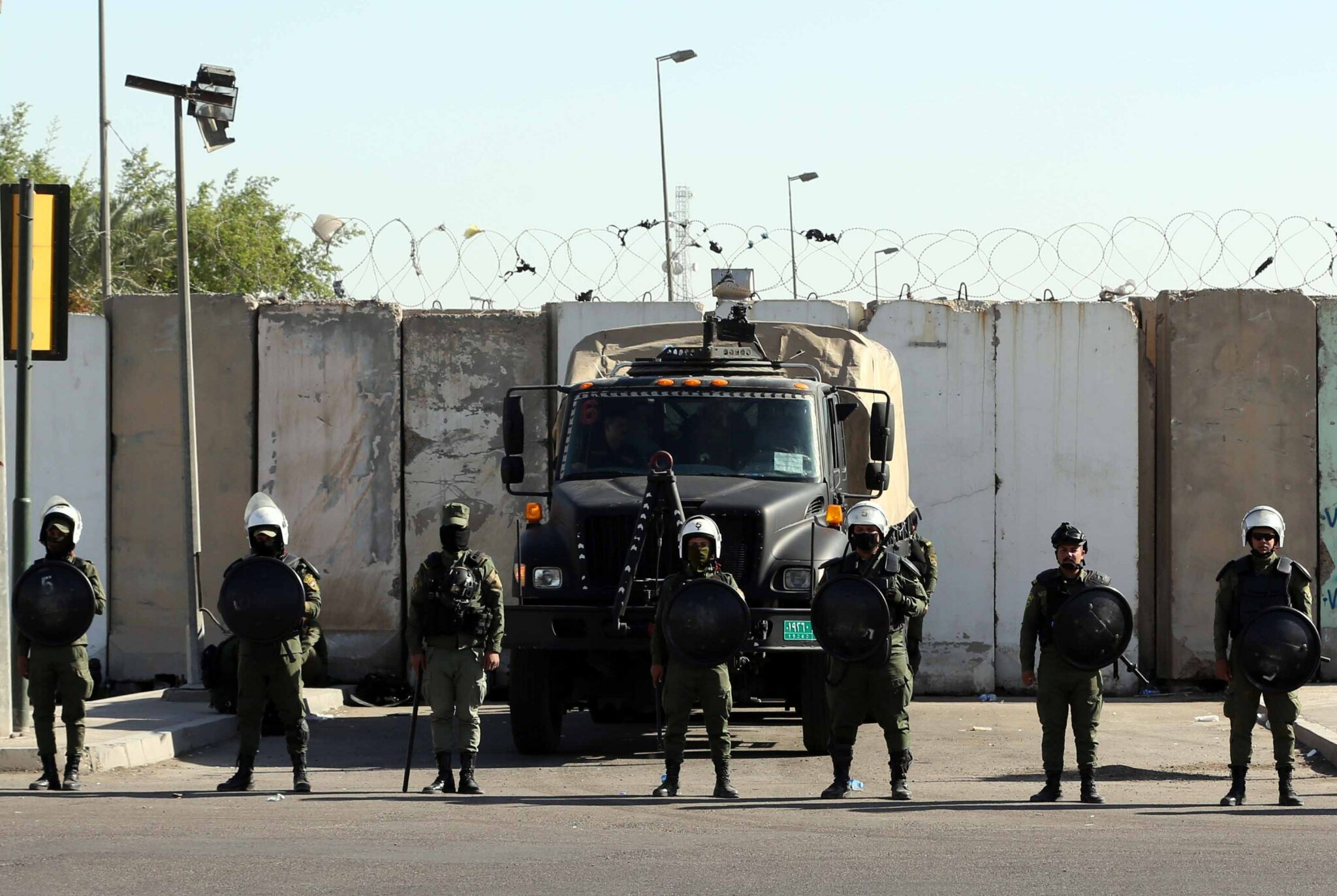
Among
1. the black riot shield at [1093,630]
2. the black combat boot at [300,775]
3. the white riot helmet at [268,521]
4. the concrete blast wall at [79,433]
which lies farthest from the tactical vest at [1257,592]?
the concrete blast wall at [79,433]

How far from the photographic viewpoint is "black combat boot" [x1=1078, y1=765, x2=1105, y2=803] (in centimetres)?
1031

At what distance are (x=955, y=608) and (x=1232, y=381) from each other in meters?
3.25

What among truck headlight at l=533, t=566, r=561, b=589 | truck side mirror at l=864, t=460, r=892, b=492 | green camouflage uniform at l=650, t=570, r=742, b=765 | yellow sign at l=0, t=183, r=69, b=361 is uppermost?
yellow sign at l=0, t=183, r=69, b=361

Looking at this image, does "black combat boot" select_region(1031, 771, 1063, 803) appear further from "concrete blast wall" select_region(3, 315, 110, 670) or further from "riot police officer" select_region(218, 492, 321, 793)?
"concrete blast wall" select_region(3, 315, 110, 670)

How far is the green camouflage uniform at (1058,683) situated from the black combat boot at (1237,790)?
0.73 m

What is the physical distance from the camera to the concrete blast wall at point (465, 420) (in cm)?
1745

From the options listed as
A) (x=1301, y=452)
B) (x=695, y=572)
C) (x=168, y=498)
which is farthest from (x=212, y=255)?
(x=695, y=572)

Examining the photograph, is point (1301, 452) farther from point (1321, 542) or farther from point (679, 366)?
point (679, 366)

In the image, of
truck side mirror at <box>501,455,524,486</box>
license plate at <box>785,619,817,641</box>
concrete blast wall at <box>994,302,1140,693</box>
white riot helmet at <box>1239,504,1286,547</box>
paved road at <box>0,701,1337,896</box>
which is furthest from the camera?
concrete blast wall at <box>994,302,1140,693</box>

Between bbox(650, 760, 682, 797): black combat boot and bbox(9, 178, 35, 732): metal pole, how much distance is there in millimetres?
→ 4782

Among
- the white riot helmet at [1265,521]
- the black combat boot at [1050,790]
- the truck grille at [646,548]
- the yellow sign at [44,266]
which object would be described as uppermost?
the yellow sign at [44,266]

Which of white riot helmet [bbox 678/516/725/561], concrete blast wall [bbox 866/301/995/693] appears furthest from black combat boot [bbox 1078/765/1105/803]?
concrete blast wall [bbox 866/301/995/693]

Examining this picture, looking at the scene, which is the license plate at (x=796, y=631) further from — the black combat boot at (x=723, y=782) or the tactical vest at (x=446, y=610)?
the tactical vest at (x=446, y=610)

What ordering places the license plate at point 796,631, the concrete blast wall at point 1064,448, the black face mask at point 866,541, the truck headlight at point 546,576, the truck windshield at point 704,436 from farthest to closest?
the concrete blast wall at point 1064,448
the truck windshield at point 704,436
the truck headlight at point 546,576
the license plate at point 796,631
the black face mask at point 866,541
